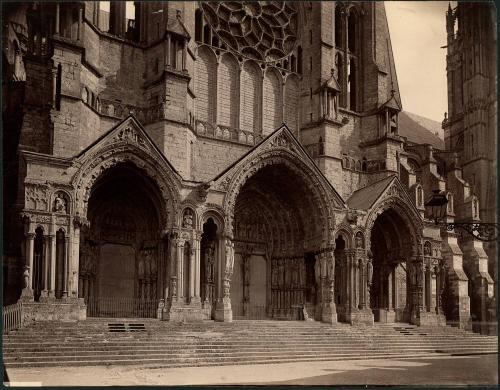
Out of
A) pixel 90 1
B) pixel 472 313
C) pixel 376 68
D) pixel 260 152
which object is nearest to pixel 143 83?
pixel 90 1

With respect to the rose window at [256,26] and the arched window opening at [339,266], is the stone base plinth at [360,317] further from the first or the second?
the rose window at [256,26]

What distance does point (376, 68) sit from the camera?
1192 inches

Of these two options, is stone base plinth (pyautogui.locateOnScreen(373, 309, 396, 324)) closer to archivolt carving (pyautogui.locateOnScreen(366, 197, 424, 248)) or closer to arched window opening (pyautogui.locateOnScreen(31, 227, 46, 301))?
archivolt carving (pyautogui.locateOnScreen(366, 197, 424, 248))

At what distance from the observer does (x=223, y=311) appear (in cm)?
2134

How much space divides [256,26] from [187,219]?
10929mm

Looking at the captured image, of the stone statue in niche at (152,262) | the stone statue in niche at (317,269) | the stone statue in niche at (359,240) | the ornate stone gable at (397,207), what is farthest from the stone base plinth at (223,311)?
the ornate stone gable at (397,207)

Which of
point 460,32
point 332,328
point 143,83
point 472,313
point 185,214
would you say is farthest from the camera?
point 460,32

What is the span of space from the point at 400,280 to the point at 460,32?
52.7 feet

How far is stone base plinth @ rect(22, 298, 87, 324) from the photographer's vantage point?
1762cm

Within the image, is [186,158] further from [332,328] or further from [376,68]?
[376,68]

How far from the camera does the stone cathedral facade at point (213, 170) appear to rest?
2033cm

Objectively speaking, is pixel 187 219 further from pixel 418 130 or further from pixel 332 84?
pixel 418 130

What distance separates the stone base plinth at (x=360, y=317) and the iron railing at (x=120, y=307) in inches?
281

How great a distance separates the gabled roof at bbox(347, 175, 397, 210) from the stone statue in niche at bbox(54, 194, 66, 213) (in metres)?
11.6
